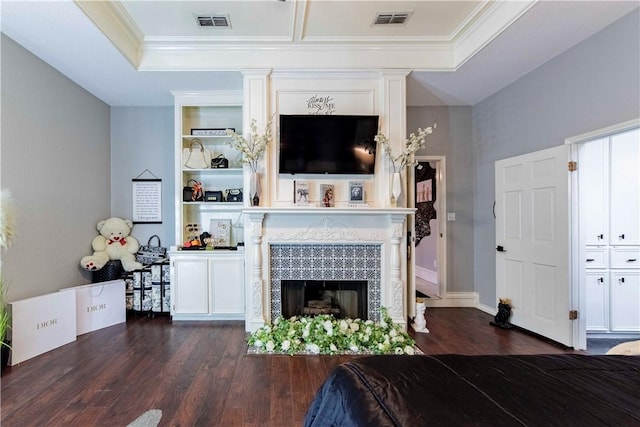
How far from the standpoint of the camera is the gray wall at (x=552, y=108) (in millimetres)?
2443

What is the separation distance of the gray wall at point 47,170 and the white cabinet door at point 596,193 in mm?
5587

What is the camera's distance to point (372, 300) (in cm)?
336

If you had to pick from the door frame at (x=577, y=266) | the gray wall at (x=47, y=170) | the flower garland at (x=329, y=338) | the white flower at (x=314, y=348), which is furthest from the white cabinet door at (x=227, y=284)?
the door frame at (x=577, y=266)

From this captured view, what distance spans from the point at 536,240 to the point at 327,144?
98.4 inches

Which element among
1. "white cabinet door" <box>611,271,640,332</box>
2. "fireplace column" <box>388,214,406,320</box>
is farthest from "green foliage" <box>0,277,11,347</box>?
"white cabinet door" <box>611,271,640,332</box>

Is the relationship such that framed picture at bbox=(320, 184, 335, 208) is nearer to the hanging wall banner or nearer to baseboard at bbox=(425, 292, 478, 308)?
baseboard at bbox=(425, 292, 478, 308)

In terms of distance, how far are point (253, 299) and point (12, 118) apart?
2.81 metres

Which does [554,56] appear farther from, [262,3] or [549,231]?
[262,3]

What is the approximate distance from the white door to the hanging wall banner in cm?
453

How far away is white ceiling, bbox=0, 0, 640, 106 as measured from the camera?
2525 millimetres

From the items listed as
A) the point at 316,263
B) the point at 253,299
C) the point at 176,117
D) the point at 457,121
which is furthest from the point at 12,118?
the point at 457,121

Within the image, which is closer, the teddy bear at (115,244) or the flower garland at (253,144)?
the flower garland at (253,144)

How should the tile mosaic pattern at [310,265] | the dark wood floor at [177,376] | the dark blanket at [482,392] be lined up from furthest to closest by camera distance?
the tile mosaic pattern at [310,265] < the dark wood floor at [177,376] < the dark blanket at [482,392]

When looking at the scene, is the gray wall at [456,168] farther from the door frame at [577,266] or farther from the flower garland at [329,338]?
the flower garland at [329,338]
